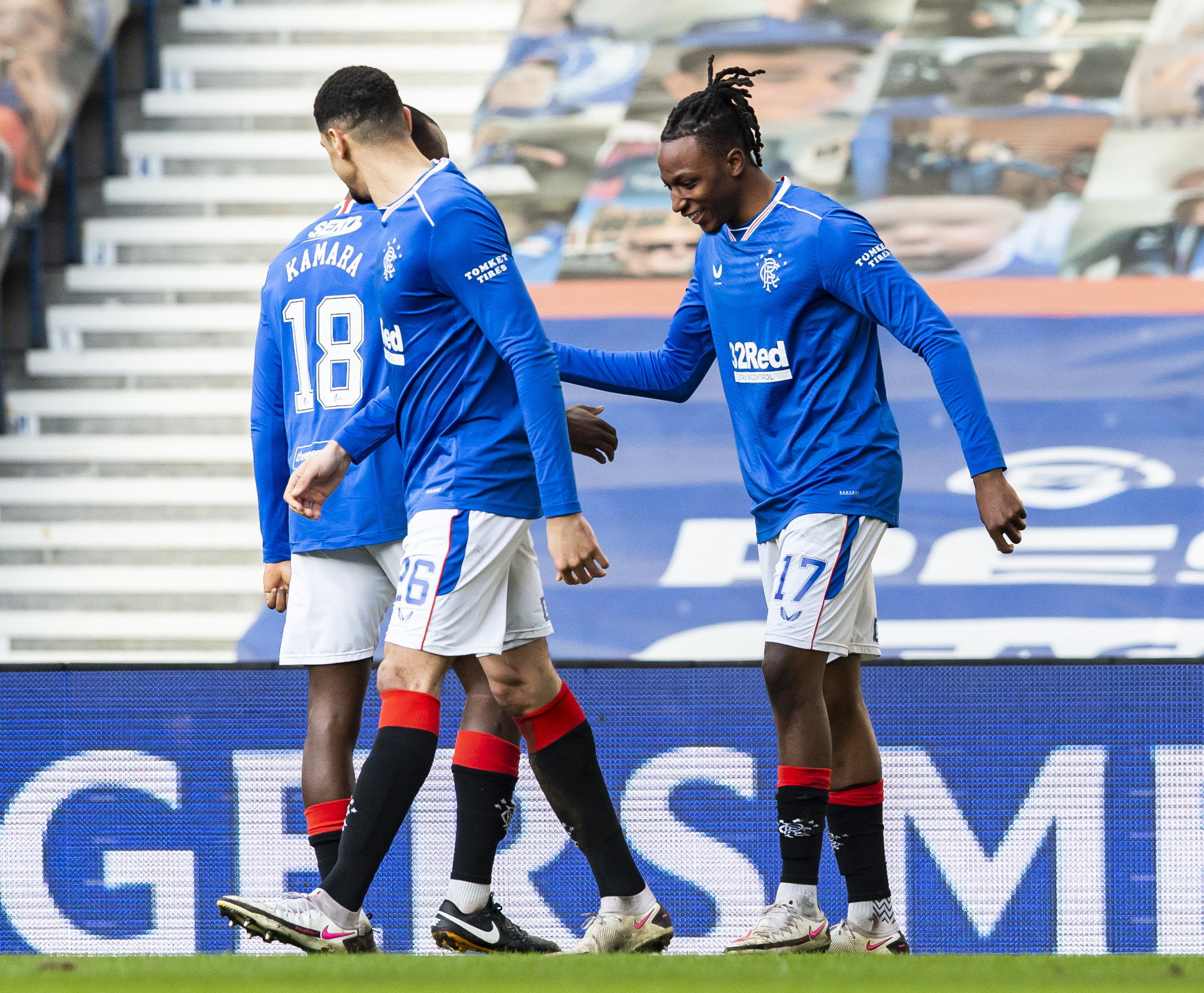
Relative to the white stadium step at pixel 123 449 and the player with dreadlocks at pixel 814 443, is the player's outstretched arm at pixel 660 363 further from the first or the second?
the white stadium step at pixel 123 449

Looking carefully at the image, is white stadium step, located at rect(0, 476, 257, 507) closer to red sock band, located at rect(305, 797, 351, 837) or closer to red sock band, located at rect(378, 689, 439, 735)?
red sock band, located at rect(305, 797, 351, 837)

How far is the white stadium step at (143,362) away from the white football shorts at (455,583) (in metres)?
6.03

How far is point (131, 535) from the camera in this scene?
8344 mm

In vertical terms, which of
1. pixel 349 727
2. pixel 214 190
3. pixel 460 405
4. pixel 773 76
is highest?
pixel 773 76

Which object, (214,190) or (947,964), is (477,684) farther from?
(214,190)

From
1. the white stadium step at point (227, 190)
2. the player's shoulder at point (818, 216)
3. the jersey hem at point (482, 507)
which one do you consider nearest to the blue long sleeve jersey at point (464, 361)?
the jersey hem at point (482, 507)

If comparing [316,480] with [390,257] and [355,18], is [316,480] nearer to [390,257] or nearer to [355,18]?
[390,257]

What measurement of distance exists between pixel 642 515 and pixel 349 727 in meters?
3.94

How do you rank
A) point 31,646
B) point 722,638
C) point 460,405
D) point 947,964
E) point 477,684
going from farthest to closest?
point 31,646 → point 722,638 → point 477,684 → point 460,405 → point 947,964

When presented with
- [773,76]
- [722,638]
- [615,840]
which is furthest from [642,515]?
[615,840]

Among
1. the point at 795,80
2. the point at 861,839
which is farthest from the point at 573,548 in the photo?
the point at 795,80

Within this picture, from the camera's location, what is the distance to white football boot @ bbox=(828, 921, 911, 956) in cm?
342

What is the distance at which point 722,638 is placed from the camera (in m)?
7.02

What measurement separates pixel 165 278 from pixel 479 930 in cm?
684
